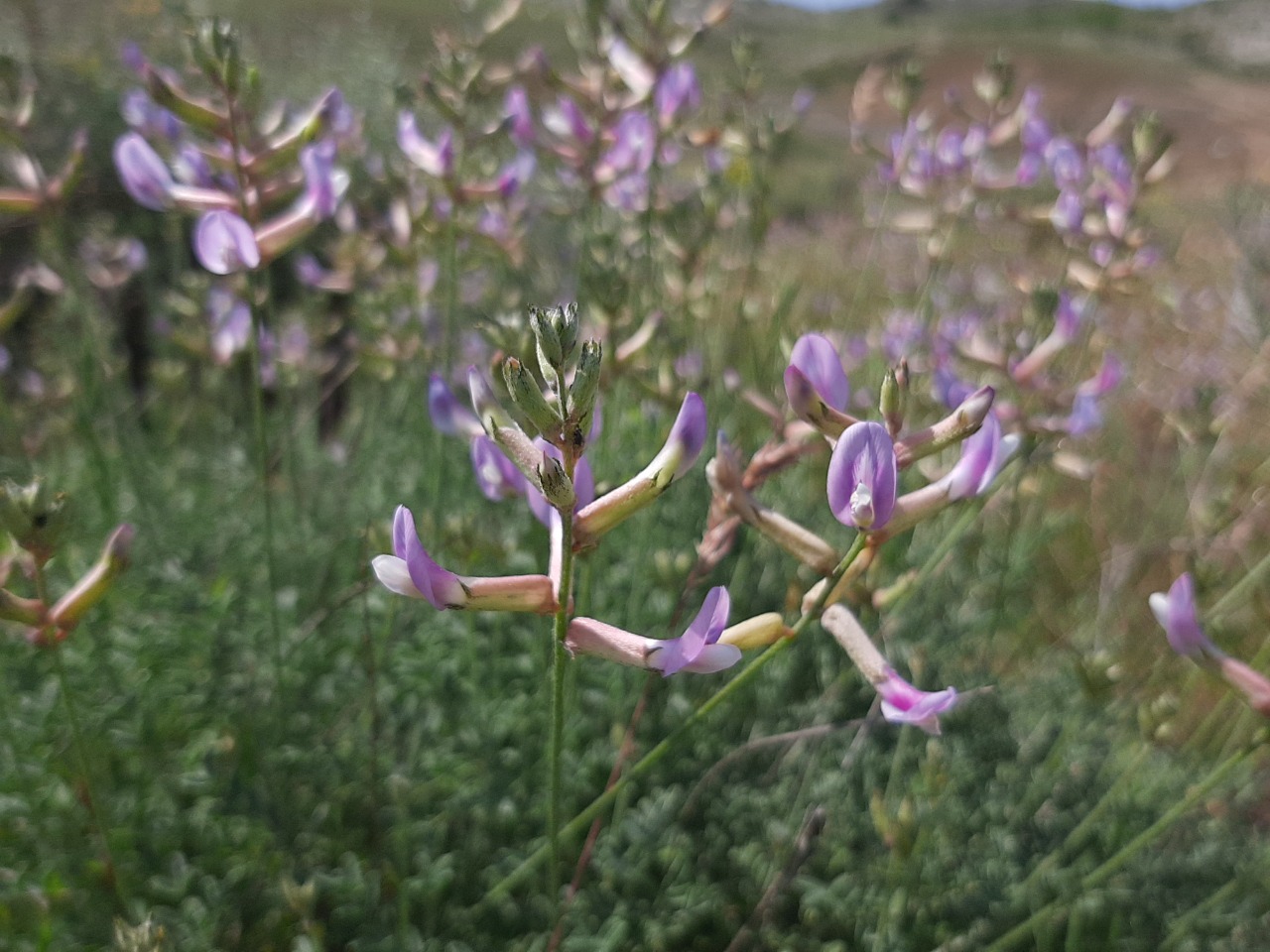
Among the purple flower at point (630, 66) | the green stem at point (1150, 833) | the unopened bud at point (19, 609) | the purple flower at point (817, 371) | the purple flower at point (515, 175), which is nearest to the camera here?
the purple flower at point (817, 371)

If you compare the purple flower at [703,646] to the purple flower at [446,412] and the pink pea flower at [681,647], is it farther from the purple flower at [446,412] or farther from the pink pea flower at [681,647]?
the purple flower at [446,412]

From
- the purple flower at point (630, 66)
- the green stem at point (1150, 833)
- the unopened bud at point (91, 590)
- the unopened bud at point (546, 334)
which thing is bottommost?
the green stem at point (1150, 833)

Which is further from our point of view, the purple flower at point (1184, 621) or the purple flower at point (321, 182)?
the purple flower at point (321, 182)

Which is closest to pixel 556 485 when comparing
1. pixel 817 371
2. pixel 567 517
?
pixel 567 517

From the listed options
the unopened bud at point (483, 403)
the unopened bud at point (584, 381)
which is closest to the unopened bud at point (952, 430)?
the unopened bud at point (584, 381)

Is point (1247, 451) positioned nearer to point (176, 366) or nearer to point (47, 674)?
point (176, 366)

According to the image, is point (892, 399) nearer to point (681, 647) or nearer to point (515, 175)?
point (681, 647)
